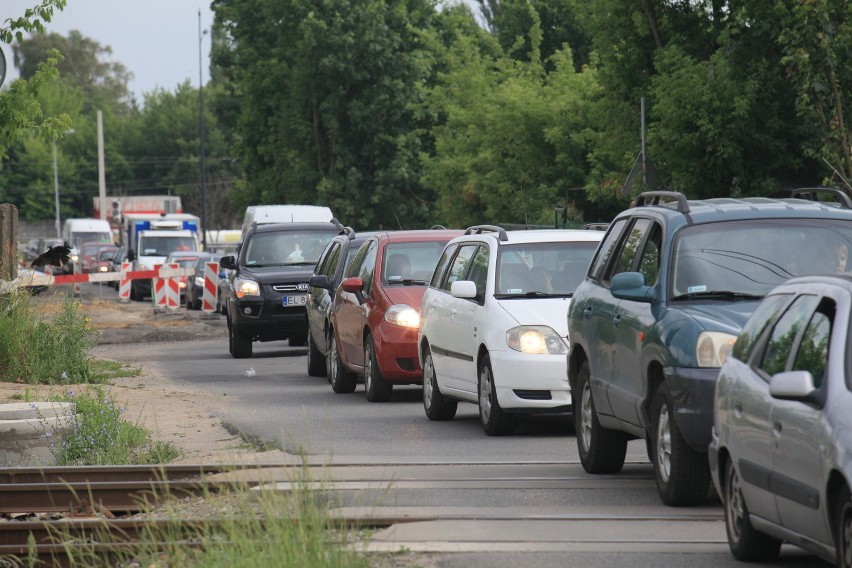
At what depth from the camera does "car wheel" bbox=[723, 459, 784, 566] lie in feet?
25.6

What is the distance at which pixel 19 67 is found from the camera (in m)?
153

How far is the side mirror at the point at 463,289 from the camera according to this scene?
13961 mm

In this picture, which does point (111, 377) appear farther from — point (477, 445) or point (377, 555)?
point (377, 555)

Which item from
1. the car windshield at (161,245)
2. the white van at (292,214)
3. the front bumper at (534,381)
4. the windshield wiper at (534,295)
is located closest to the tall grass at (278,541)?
the front bumper at (534,381)

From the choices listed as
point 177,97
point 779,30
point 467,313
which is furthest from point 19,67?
point 467,313

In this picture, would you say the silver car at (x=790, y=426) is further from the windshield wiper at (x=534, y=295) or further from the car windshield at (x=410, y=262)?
the car windshield at (x=410, y=262)

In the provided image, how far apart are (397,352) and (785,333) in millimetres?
9903

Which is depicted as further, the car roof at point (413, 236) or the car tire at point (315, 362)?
the car tire at point (315, 362)

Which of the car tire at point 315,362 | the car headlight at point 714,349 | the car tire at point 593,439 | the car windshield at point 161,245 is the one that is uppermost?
the car headlight at point 714,349

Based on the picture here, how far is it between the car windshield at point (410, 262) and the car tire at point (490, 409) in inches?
156

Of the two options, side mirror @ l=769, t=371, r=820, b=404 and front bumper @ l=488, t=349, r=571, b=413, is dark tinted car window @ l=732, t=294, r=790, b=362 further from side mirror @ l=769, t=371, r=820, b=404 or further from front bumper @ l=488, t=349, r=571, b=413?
front bumper @ l=488, t=349, r=571, b=413

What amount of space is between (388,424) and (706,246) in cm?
582

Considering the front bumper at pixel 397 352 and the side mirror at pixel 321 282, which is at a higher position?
the side mirror at pixel 321 282

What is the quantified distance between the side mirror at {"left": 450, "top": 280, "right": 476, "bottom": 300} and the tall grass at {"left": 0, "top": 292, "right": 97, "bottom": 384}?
6.93 meters
